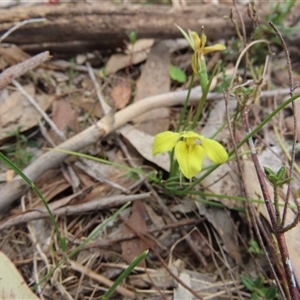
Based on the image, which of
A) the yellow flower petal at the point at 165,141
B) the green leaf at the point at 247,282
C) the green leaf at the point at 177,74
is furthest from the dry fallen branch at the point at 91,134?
the green leaf at the point at 247,282

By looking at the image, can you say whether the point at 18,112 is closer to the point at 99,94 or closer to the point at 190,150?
the point at 99,94

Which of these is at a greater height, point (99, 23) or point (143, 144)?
point (99, 23)

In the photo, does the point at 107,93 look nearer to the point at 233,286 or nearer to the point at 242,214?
the point at 242,214

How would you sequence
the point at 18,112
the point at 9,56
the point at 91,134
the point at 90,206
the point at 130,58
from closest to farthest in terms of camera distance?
1. the point at 90,206
2. the point at 91,134
3. the point at 18,112
4. the point at 9,56
5. the point at 130,58

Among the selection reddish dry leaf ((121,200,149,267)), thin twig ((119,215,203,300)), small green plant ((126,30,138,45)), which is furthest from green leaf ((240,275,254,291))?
small green plant ((126,30,138,45))

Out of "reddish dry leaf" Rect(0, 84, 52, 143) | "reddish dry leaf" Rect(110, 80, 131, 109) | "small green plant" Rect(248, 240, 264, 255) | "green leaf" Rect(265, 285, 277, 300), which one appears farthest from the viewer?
"reddish dry leaf" Rect(110, 80, 131, 109)

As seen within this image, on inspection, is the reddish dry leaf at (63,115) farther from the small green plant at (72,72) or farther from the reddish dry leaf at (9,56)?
the reddish dry leaf at (9,56)

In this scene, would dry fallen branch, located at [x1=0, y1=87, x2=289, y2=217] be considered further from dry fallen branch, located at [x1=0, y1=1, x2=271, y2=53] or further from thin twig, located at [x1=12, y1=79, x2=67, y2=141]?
dry fallen branch, located at [x1=0, y1=1, x2=271, y2=53]

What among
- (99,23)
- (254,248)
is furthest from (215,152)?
(99,23)
